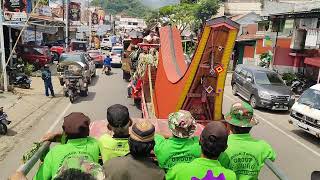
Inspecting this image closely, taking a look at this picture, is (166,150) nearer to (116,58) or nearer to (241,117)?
(241,117)

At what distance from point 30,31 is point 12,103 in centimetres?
1980

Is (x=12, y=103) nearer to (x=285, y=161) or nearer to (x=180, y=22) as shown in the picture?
(x=285, y=161)

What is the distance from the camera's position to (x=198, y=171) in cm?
298

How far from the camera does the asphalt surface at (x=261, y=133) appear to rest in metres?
8.38

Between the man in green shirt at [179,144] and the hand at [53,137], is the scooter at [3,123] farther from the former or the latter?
the man in green shirt at [179,144]

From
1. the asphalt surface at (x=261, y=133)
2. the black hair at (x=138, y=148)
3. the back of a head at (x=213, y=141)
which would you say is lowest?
the asphalt surface at (x=261, y=133)

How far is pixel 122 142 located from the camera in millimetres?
3695

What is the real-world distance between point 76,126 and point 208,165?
1.26m

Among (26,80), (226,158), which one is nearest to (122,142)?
(226,158)

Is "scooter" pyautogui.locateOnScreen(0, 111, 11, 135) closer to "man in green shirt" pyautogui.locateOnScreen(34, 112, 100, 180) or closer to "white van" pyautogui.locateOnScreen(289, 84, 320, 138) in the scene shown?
"man in green shirt" pyautogui.locateOnScreen(34, 112, 100, 180)

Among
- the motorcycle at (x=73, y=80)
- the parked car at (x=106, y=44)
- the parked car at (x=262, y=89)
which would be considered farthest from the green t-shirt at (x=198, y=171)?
the parked car at (x=106, y=44)

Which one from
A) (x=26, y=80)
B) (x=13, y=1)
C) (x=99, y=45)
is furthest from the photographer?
(x=99, y=45)

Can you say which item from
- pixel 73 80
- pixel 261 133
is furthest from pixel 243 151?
pixel 73 80

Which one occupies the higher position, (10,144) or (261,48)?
(261,48)
